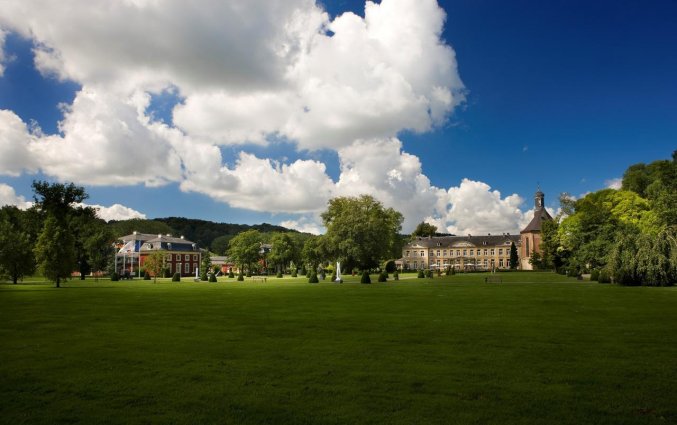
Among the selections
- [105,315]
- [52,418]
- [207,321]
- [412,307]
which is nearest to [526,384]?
[52,418]

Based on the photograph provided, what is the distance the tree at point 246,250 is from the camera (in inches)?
3757

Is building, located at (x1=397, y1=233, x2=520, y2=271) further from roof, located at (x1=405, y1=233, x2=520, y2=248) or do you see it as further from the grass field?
the grass field

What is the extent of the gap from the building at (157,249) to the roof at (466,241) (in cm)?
5944

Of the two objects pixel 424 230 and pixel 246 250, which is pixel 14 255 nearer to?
pixel 246 250

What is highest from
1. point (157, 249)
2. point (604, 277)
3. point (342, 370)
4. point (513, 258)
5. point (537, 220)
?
point (537, 220)

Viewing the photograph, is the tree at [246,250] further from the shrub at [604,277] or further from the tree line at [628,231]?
the shrub at [604,277]

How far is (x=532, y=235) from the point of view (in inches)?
4496

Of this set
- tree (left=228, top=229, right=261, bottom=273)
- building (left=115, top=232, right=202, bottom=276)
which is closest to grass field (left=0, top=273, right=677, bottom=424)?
tree (left=228, top=229, right=261, bottom=273)

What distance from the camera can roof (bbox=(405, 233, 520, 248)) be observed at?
429ft

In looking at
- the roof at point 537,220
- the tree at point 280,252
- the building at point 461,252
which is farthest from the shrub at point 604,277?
the building at point 461,252

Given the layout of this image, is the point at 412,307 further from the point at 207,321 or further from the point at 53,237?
the point at 53,237

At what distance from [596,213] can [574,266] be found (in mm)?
9614

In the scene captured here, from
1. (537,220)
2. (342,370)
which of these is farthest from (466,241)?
(342,370)

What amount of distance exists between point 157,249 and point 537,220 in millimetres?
86960
